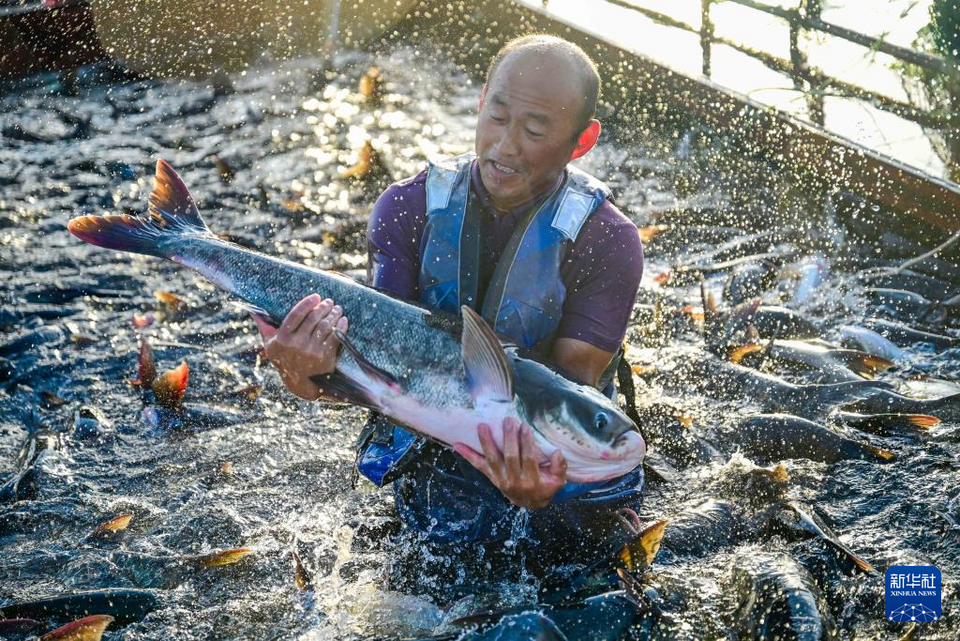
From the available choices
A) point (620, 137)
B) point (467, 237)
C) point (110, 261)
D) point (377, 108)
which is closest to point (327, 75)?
point (377, 108)

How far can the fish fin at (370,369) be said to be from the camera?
12.2 feet

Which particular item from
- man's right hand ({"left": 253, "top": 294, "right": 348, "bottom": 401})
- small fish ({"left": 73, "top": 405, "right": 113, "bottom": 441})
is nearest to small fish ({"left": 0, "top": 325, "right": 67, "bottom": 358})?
small fish ({"left": 73, "top": 405, "right": 113, "bottom": 441})

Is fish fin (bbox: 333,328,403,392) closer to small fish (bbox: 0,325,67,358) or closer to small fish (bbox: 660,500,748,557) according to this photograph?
small fish (bbox: 660,500,748,557)

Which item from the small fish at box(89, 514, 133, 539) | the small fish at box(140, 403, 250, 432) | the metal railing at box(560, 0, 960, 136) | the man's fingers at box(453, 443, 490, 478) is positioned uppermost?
the metal railing at box(560, 0, 960, 136)

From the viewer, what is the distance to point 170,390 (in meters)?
5.82

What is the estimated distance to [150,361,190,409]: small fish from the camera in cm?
582

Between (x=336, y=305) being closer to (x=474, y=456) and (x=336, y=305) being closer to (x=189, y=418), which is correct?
(x=474, y=456)

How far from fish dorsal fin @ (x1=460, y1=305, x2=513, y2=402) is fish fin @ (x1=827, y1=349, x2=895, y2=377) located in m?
3.74

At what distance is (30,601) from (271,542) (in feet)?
3.80

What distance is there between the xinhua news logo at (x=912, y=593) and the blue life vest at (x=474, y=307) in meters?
1.29

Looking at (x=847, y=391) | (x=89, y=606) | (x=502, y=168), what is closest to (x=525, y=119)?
(x=502, y=168)

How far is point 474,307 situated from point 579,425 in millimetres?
1228

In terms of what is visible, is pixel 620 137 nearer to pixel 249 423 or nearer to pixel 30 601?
pixel 249 423

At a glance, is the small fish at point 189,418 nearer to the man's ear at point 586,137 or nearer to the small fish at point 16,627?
the small fish at point 16,627
